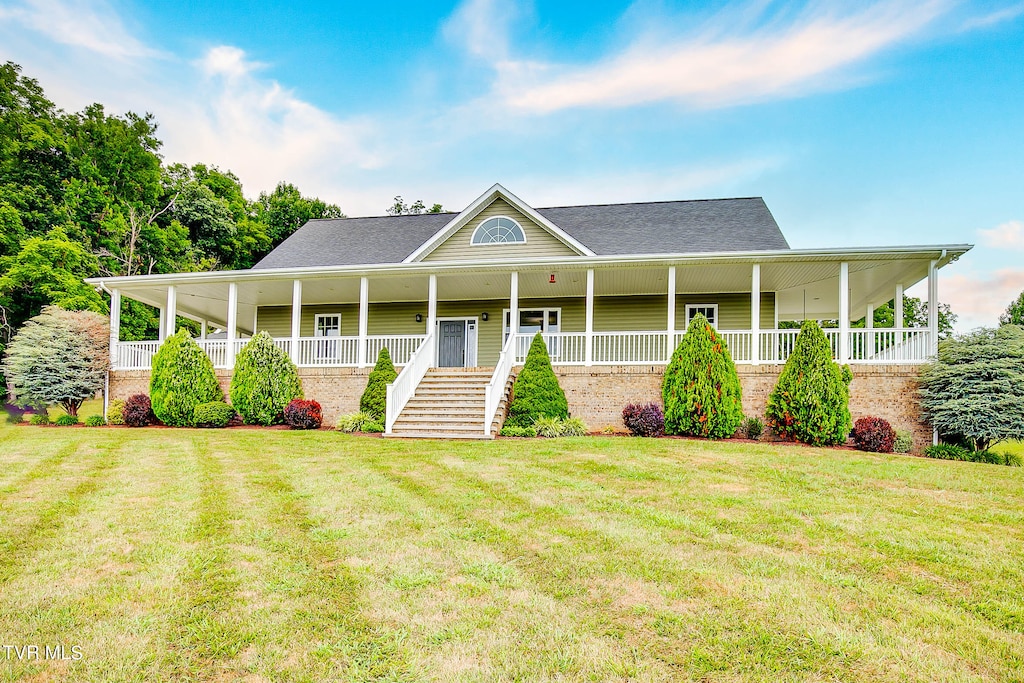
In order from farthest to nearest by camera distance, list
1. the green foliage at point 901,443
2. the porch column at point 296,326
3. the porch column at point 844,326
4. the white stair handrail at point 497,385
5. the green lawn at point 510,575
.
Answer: the porch column at point 296,326, the porch column at point 844,326, the white stair handrail at point 497,385, the green foliage at point 901,443, the green lawn at point 510,575

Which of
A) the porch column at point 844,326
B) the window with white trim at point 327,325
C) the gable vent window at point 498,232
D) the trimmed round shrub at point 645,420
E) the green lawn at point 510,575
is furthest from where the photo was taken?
the window with white trim at point 327,325

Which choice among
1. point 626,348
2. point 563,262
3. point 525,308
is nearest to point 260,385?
point 563,262

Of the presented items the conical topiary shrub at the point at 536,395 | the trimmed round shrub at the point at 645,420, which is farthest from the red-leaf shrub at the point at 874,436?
the conical topiary shrub at the point at 536,395

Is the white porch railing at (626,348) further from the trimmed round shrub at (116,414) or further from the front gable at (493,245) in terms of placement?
Result: the front gable at (493,245)

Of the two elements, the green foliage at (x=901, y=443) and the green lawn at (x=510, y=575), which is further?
the green foliage at (x=901, y=443)

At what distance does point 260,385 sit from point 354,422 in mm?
2852

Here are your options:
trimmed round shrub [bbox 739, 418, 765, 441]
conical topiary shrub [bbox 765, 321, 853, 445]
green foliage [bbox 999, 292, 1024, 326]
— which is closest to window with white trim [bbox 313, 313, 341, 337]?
trimmed round shrub [bbox 739, 418, 765, 441]

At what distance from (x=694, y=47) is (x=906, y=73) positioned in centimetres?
536

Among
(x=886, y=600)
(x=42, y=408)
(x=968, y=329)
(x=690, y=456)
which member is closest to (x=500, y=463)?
(x=690, y=456)

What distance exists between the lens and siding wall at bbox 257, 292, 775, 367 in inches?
714

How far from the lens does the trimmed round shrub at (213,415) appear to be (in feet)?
47.4

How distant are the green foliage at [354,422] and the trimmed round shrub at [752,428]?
779cm

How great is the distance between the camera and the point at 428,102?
1892 centimetres

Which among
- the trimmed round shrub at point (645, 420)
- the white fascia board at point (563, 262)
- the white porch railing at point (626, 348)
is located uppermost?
the white fascia board at point (563, 262)
